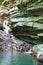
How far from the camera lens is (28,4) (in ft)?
41.6

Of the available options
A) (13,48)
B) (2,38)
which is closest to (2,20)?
(2,38)

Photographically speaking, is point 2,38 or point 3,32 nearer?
point 2,38

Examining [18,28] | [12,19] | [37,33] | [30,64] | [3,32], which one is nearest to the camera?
[30,64]

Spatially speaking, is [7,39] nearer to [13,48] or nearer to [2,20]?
[13,48]

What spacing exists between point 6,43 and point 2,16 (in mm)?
4363

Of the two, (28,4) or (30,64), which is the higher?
(28,4)

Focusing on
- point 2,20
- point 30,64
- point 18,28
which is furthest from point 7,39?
point 30,64

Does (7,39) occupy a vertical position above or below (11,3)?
below

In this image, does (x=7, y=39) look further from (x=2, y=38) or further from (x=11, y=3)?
(x=11, y=3)

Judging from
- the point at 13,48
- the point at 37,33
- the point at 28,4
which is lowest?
the point at 13,48

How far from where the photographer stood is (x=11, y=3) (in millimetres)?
17844

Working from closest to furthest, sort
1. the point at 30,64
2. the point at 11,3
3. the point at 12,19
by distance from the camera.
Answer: the point at 30,64
the point at 12,19
the point at 11,3

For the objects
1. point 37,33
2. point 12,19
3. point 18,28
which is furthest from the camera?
point 12,19

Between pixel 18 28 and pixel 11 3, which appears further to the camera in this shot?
pixel 11 3
